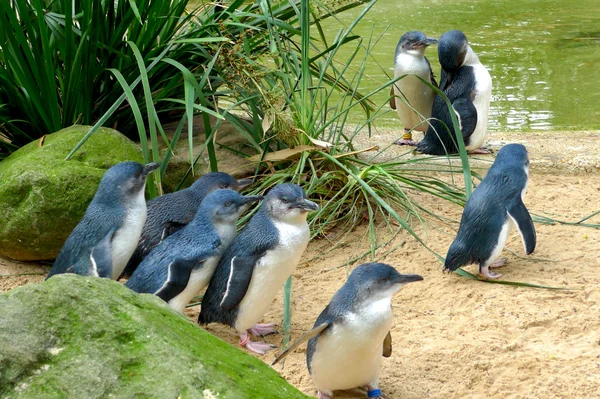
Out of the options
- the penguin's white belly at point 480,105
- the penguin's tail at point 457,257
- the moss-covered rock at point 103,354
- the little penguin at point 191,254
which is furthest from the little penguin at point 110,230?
the penguin's white belly at point 480,105

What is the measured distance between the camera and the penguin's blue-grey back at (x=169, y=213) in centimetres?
398

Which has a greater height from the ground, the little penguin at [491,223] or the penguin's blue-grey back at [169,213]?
the penguin's blue-grey back at [169,213]

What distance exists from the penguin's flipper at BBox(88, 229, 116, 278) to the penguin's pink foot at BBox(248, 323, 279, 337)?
0.69m

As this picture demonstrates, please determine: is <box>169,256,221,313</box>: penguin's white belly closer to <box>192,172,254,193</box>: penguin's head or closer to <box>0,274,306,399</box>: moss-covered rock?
<box>192,172,254,193</box>: penguin's head

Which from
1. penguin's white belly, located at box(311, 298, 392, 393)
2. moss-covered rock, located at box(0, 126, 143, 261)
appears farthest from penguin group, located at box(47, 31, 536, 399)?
moss-covered rock, located at box(0, 126, 143, 261)

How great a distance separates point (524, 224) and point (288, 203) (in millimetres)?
1192

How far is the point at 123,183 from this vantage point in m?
3.74

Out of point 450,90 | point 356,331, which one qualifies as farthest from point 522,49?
point 356,331

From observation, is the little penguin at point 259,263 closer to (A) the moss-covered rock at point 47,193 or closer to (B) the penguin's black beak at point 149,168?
(B) the penguin's black beak at point 149,168

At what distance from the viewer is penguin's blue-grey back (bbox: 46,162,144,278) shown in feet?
11.9

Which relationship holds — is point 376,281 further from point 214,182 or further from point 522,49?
point 522,49

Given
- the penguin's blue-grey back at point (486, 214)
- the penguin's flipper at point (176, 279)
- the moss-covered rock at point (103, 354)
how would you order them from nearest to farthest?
the moss-covered rock at point (103, 354) → the penguin's flipper at point (176, 279) → the penguin's blue-grey back at point (486, 214)

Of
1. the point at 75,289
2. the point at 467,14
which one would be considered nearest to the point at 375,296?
the point at 75,289

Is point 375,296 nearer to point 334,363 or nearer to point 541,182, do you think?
point 334,363
